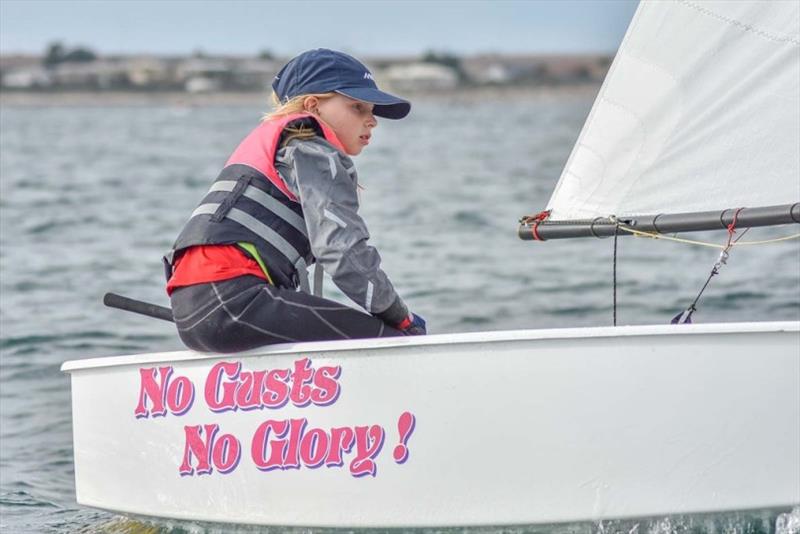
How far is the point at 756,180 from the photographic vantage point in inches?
144

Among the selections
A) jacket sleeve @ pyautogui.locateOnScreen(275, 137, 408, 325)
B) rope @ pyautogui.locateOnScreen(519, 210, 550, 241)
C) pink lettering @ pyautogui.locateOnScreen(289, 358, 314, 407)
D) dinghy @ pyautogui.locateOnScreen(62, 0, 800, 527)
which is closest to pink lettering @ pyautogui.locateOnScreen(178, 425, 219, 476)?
dinghy @ pyautogui.locateOnScreen(62, 0, 800, 527)

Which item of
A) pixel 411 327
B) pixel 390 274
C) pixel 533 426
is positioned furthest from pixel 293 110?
pixel 390 274

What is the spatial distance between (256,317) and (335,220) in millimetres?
291

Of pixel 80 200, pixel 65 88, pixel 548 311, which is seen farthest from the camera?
pixel 65 88

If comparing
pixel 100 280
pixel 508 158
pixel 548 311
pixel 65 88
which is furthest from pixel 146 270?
pixel 65 88

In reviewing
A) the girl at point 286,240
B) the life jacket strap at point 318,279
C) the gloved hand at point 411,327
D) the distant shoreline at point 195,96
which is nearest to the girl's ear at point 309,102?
the girl at point 286,240

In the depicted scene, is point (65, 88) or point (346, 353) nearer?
point (346, 353)

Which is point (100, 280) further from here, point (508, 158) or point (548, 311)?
point (508, 158)

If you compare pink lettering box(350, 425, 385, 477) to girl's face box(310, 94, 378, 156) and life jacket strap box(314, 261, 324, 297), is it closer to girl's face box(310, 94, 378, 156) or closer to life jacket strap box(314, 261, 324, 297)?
life jacket strap box(314, 261, 324, 297)

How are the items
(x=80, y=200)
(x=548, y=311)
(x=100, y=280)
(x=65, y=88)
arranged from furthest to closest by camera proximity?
(x=65, y=88)
(x=80, y=200)
(x=100, y=280)
(x=548, y=311)

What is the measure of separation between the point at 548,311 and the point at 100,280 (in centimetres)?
288

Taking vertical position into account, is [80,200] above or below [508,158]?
below

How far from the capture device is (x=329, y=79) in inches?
134

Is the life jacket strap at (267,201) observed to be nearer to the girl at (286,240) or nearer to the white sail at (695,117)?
the girl at (286,240)
